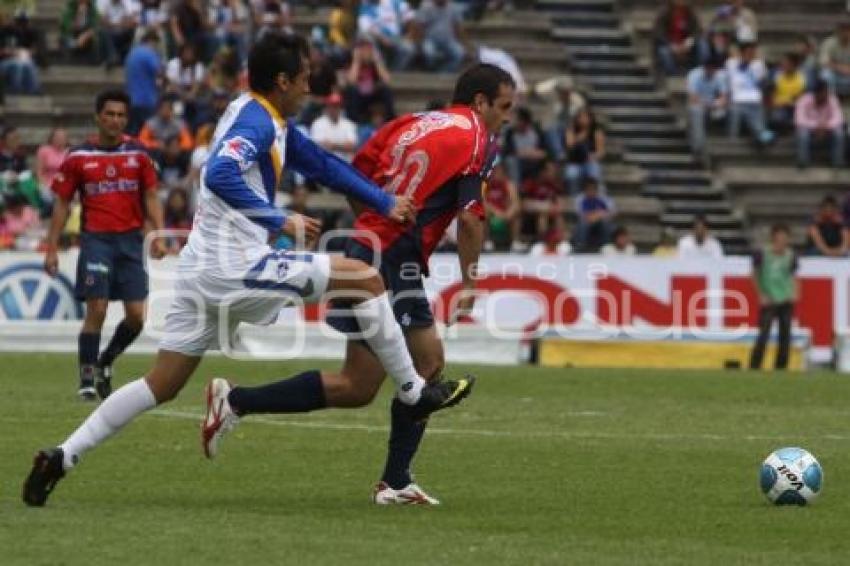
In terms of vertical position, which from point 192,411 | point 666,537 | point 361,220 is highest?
point 361,220

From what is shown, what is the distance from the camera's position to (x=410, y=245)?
1170cm

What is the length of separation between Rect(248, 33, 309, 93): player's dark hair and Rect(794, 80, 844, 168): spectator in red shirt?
2421 centimetres

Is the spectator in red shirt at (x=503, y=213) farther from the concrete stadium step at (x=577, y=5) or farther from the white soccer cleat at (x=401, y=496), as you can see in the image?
the white soccer cleat at (x=401, y=496)

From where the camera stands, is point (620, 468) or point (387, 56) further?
point (387, 56)

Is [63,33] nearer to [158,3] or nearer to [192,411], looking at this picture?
[158,3]

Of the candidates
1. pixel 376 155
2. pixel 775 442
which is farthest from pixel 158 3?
pixel 376 155

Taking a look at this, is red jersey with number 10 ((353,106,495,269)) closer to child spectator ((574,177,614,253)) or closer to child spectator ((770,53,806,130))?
child spectator ((574,177,614,253))

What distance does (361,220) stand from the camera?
11.8 m

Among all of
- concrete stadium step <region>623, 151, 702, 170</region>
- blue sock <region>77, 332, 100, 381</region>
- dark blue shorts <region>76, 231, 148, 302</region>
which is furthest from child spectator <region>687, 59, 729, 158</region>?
blue sock <region>77, 332, 100, 381</region>

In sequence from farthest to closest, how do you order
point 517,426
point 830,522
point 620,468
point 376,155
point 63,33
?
point 63,33 < point 517,426 < point 620,468 < point 376,155 < point 830,522

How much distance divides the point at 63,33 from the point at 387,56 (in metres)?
4.87

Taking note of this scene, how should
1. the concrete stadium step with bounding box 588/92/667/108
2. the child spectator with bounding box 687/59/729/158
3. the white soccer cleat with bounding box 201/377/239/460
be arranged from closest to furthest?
the white soccer cleat with bounding box 201/377/239/460 < the child spectator with bounding box 687/59/729/158 < the concrete stadium step with bounding box 588/92/667/108

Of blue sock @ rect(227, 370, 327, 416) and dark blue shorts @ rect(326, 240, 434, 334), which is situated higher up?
dark blue shorts @ rect(326, 240, 434, 334)

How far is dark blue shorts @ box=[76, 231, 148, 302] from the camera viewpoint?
18.8 meters
